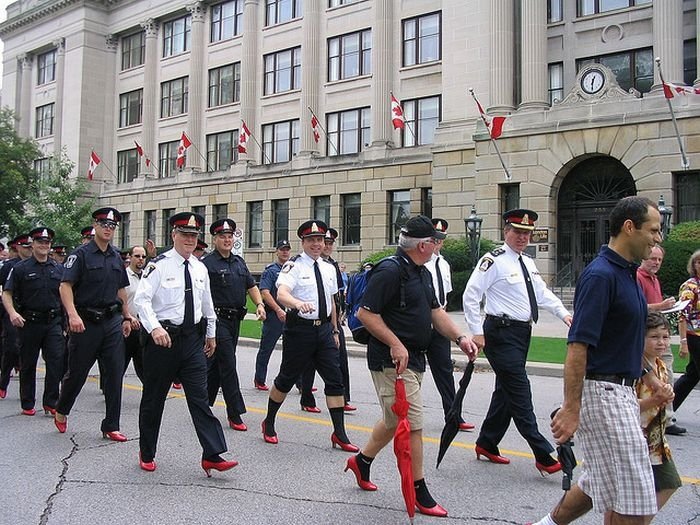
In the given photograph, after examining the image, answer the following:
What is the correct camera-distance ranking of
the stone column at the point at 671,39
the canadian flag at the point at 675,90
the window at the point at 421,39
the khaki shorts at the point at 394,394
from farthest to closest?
the window at the point at 421,39
the stone column at the point at 671,39
the canadian flag at the point at 675,90
the khaki shorts at the point at 394,394

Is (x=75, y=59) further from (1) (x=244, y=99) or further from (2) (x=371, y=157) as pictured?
(2) (x=371, y=157)

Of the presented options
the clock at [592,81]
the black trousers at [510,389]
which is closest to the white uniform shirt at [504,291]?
the black trousers at [510,389]

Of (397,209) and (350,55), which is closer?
(397,209)

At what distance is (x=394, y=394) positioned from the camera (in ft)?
16.5

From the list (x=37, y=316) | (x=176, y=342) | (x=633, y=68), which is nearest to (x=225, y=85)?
(x=633, y=68)

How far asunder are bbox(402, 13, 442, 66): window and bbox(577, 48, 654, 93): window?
7.93 meters

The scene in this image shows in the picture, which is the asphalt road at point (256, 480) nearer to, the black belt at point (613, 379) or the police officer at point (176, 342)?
the police officer at point (176, 342)

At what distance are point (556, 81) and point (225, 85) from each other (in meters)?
20.1

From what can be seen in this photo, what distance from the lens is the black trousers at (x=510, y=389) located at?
581cm

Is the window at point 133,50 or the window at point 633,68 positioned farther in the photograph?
the window at point 133,50

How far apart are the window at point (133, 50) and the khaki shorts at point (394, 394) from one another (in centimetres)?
4532

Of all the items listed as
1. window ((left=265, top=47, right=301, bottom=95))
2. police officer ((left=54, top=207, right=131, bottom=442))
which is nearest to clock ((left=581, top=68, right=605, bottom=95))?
window ((left=265, top=47, right=301, bottom=95))

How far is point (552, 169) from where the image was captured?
25500mm

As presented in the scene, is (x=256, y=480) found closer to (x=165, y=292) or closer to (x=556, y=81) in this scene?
(x=165, y=292)
